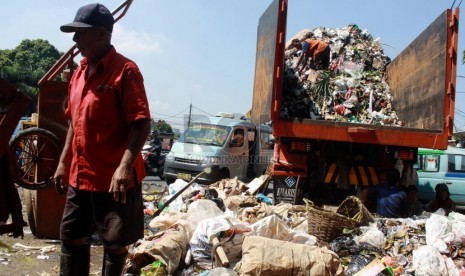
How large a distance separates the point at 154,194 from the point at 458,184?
6540 millimetres

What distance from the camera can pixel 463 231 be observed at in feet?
15.3

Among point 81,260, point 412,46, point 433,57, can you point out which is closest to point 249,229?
point 81,260

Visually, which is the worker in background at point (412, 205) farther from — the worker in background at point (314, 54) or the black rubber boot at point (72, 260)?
the black rubber boot at point (72, 260)

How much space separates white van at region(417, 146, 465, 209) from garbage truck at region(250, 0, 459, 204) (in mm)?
3244

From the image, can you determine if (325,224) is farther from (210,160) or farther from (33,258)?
(210,160)

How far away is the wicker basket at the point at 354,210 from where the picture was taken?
214 inches

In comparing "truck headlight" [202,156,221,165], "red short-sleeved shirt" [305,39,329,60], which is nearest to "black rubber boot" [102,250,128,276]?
"red short-sleeved shirt" [305,39,329,60]

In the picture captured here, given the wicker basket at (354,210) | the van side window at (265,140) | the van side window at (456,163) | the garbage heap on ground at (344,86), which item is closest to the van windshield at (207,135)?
the van side window at (265,140)

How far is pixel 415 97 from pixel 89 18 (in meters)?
5.72

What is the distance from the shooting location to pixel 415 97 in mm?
7082

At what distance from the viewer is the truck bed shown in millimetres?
6070

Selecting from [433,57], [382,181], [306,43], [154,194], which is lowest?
[154,194]

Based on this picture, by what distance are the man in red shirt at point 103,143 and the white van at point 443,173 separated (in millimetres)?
8961

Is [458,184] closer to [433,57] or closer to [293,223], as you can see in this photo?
[433,57]
